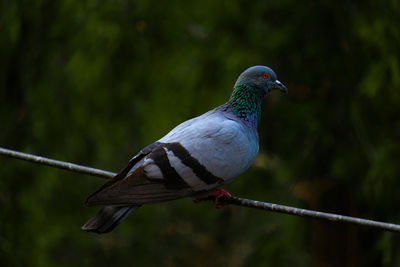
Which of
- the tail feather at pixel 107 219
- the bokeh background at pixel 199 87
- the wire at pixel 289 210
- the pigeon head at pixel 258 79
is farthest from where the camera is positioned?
the bokeh background at pixel 199 87

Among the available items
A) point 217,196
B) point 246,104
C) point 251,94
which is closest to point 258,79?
point 251,94

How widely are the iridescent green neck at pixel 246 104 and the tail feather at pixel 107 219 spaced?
48.2 inches

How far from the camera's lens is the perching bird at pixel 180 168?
3.41m

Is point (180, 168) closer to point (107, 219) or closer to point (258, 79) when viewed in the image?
point (107, 219)

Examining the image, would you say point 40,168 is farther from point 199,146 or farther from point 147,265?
point 147,265

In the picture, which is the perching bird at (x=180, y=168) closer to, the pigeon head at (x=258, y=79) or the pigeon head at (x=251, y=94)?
the pigeon head at (x=251, y=94)

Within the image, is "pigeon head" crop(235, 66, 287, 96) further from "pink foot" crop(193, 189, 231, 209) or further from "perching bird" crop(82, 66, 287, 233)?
"pink foot" crop(193, 189, 231, 209)

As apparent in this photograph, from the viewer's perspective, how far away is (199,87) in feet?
19.1

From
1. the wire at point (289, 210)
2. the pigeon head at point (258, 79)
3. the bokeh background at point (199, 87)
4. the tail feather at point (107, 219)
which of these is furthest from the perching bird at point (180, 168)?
the bokeh background at point (199, 87)

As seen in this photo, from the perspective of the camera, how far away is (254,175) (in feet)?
20.3

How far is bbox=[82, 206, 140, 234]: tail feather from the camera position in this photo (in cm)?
338

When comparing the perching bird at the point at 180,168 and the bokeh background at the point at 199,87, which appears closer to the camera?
the perching bird at the point at 180,168

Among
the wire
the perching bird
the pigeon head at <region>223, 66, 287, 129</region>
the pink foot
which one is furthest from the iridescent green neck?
the wire

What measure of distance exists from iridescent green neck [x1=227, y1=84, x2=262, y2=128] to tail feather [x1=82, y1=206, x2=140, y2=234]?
4.02 feet
